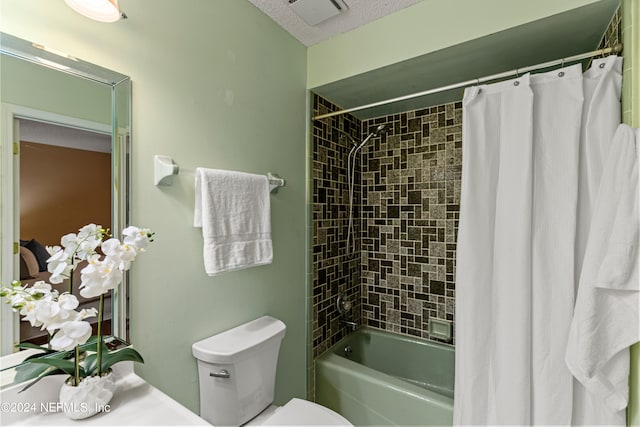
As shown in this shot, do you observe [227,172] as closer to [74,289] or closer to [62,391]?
[74,289]

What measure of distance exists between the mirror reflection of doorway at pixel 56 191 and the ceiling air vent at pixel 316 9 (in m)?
1.15

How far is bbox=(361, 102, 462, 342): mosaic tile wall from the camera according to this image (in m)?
2.11

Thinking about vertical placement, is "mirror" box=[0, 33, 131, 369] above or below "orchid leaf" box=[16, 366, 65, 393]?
above

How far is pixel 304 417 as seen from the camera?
1.33 m

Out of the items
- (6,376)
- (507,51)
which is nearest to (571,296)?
(507,51)

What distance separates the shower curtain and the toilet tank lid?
909mm

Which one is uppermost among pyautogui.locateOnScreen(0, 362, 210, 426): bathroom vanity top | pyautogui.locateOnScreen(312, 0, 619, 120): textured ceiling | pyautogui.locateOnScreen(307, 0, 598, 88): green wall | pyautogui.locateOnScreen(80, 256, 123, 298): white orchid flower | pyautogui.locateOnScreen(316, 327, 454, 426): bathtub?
pyautogui.locateOnScreen(307, 0, 598, 88): green wall

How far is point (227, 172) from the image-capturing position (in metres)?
1.32

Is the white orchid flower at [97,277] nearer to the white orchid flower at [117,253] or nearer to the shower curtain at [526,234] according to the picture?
the white orchid flower at [117,253]

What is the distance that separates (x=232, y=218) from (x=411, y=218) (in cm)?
146

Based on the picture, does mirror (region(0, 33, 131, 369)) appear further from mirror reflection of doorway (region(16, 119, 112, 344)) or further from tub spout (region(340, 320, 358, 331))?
tub spout (region(340, 320, 358, 331))

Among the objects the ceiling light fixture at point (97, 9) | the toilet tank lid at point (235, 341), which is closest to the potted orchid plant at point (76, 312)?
the toilet tank lid at point (235, 341)

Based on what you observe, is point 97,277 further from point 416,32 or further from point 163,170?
point 416,32

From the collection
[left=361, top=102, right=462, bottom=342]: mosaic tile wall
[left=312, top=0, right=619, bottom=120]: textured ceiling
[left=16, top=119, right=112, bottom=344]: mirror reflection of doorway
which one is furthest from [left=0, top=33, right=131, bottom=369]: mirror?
[left=361, top=102, right=462, bottom=342]: mosaic tile wall
